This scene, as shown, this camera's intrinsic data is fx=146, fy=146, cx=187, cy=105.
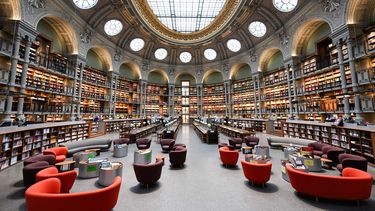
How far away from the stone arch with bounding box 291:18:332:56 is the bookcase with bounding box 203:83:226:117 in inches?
462

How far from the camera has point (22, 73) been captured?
9094 mm

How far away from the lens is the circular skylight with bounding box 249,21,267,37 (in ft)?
55.7

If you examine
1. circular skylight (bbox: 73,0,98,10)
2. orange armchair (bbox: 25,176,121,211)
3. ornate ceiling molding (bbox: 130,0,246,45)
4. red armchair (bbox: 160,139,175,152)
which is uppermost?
ornate ceiling molding (bbox: 130,0,246,45)

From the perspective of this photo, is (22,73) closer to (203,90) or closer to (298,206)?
(298,206)

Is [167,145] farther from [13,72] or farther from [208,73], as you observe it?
[208,73]

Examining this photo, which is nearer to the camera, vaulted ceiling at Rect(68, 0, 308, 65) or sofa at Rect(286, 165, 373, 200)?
sofa at Rect(286, 165, 373, 200)

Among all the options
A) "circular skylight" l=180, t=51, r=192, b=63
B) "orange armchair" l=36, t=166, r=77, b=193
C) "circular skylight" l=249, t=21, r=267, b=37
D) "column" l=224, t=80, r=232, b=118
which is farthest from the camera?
"circular skylight" l=180, t=51, r=192, b=63

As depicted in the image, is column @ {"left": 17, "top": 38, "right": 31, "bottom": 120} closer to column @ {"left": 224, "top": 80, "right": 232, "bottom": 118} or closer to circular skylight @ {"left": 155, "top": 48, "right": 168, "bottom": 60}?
circular skylight @ {"left": 155, "top": 48, "right": 168, "bottom": 60}

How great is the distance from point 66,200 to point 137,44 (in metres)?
22.3

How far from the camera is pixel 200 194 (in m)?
3.42

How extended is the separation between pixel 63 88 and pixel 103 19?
8030 mm

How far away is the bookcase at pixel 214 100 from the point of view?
24391mm

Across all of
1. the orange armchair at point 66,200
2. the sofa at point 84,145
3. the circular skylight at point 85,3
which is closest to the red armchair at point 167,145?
the sofa at point 84,145

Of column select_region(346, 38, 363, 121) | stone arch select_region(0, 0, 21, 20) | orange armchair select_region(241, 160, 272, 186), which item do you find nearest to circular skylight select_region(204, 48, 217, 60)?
column select_region(346, 38, 363, 121)
